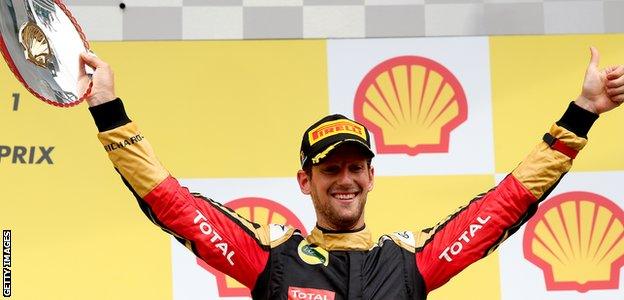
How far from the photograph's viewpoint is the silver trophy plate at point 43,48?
→ 1.96 m

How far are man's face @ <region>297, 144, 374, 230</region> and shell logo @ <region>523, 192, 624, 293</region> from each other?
3.49 feet

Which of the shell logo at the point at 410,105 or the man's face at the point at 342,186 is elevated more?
the shell logo at the point at 410,105

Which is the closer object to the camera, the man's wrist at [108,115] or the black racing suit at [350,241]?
the man's wrist at [108,115]

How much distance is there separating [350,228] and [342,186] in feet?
0.33

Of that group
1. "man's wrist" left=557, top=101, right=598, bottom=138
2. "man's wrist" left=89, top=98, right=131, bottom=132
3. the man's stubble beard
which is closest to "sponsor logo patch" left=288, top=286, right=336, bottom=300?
the man's stubble beard

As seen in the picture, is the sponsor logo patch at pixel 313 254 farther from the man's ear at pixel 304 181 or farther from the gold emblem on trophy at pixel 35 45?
the gold emblem on trophy at pixel 35 45

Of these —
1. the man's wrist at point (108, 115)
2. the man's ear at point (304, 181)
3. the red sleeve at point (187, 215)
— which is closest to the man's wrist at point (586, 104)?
the man's ear at point (304, 181)

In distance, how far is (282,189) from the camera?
10.1 feet

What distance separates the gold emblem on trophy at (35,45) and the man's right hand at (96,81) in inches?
2.6

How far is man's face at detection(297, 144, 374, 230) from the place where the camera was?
2.20m

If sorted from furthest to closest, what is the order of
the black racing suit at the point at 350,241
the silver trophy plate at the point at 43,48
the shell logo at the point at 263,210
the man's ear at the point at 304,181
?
the shell logo at the point at 263,210, the man's ear at the point at 304,181, the black racing suit at the point at 350,241, the silver trophy plate at the point at 43,48

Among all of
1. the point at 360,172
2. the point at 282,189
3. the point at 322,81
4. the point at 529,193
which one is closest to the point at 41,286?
the point at 282,189

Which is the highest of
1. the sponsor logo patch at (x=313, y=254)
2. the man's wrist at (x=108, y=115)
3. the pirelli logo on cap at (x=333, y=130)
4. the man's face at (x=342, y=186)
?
the man's wrist at (x=108, y=115)

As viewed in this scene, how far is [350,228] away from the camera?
224 cm
